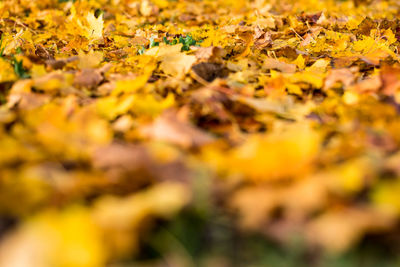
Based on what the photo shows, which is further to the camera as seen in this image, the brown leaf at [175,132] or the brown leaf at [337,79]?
the brown leaf at [337,79]

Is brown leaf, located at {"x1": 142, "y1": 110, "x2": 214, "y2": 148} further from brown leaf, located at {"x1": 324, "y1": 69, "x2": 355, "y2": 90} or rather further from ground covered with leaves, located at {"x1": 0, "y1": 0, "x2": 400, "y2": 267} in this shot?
brown leaf, located at {"x1": 324, "y1": 69, "x2": 355, "y2": 90}

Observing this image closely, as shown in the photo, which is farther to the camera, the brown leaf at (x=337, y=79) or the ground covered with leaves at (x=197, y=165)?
the brown leaf at (x=337, y=79)

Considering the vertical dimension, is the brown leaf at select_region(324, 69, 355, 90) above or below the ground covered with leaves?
above

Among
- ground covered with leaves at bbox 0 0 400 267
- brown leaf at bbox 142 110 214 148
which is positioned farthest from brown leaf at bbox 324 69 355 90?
brown leaf at bbox 142 110 214 148

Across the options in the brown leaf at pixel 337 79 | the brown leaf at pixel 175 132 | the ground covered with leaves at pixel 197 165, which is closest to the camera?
the ground covered with leaves at pixel 197 165

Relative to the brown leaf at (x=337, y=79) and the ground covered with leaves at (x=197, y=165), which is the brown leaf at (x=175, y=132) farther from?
the brown leaf at (x=337, y=79)

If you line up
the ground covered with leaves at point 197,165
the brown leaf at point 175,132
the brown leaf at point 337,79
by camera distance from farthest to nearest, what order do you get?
1. the brown leaf at point 337,79
2. the brown leaf at point 175,132
3. the ground covered with leaves at point 197,165

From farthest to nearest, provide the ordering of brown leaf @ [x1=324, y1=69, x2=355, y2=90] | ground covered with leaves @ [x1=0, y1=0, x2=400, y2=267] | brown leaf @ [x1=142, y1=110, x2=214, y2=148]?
1. brown leaf @ [x1=324, y1=69, x2=355, y2=90]
2. brown leaf @ [x1=142, y1=110, x2=214, y2=148]
3. ground covered with leaves @ [x1=0, y1=0, x2=400, y2=267]

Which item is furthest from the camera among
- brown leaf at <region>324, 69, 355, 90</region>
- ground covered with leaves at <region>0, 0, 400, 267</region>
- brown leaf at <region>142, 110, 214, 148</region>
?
brown leaf at <region>324, 69, 355, 90</region>

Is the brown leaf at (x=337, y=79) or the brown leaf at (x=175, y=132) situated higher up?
the brown leaf at (x=337, y=79)

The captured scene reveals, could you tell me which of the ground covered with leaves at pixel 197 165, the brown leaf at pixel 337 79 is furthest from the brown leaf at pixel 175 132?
the brown leaf at pixel 337 79
